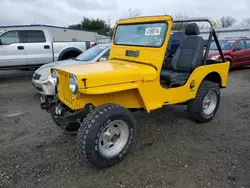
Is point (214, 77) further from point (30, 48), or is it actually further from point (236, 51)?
point (30, 48)

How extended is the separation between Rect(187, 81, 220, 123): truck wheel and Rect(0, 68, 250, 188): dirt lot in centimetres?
17

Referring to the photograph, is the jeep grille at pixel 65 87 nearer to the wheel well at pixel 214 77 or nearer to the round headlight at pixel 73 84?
the round headlight at pixel 73 84

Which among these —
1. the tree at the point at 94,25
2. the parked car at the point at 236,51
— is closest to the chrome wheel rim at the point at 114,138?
the parked car at the point at 236,51

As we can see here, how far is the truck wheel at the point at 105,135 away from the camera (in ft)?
8.75

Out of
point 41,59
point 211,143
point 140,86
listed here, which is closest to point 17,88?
point 41,59

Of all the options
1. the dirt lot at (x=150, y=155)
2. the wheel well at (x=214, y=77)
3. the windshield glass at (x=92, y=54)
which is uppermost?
the windshield glass at (x=92, y=54)

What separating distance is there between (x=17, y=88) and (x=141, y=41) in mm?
5500

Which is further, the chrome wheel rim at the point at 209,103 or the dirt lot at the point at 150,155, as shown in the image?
Answer: the chrome wheel rim at the point at 209,103

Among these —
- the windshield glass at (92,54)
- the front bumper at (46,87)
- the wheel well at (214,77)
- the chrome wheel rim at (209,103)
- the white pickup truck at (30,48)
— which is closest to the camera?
the chrome wheel rim at (209,103)

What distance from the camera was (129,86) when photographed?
2.99 metres

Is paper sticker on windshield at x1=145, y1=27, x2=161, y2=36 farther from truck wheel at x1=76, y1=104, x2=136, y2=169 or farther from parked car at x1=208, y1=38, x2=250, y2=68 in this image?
parked car at x1=208, y1=38, x2=250, y2=68

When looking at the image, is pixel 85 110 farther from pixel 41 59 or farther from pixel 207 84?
pixel 41 59

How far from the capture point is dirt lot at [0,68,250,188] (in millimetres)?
2742

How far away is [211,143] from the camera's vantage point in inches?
142
